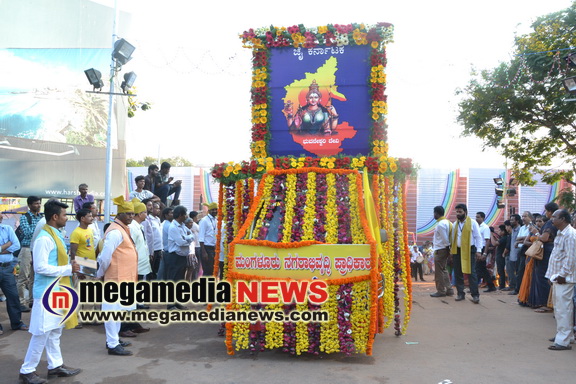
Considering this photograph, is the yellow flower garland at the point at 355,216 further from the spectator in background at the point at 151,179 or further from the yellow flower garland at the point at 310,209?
the spectator in background at the point at 151,179

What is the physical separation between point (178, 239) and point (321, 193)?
11.7ft

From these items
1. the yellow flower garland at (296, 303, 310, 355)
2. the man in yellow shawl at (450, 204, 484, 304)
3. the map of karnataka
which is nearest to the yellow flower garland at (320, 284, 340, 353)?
the yellow flower garland at (296, 303, 310, 355)

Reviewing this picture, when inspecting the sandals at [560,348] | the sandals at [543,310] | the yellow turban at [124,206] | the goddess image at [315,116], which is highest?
the goddess image at [315,116]

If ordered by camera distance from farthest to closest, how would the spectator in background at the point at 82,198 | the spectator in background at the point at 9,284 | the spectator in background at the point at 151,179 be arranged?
the spectator in background at the point at 151,179
the spectator in background at the point at 82,198
the spectator in background at the point at 9,284

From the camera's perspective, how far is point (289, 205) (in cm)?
649

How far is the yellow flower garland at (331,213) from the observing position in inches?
242

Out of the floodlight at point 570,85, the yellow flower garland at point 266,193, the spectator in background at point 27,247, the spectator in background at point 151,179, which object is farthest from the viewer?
the spectator in background at point 151,179

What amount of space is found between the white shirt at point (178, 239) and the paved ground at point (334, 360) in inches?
62.7

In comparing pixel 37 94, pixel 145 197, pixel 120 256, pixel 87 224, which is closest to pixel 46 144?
pixel 37 94

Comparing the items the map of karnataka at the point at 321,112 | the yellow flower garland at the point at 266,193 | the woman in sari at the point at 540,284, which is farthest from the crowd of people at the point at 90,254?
the woman in sari at the point at 540,284

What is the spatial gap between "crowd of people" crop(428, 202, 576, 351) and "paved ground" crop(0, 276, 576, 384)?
0.84m

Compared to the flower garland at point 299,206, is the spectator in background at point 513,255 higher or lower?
lower

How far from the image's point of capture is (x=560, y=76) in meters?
15.4

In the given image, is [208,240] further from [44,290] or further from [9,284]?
[44,290]
